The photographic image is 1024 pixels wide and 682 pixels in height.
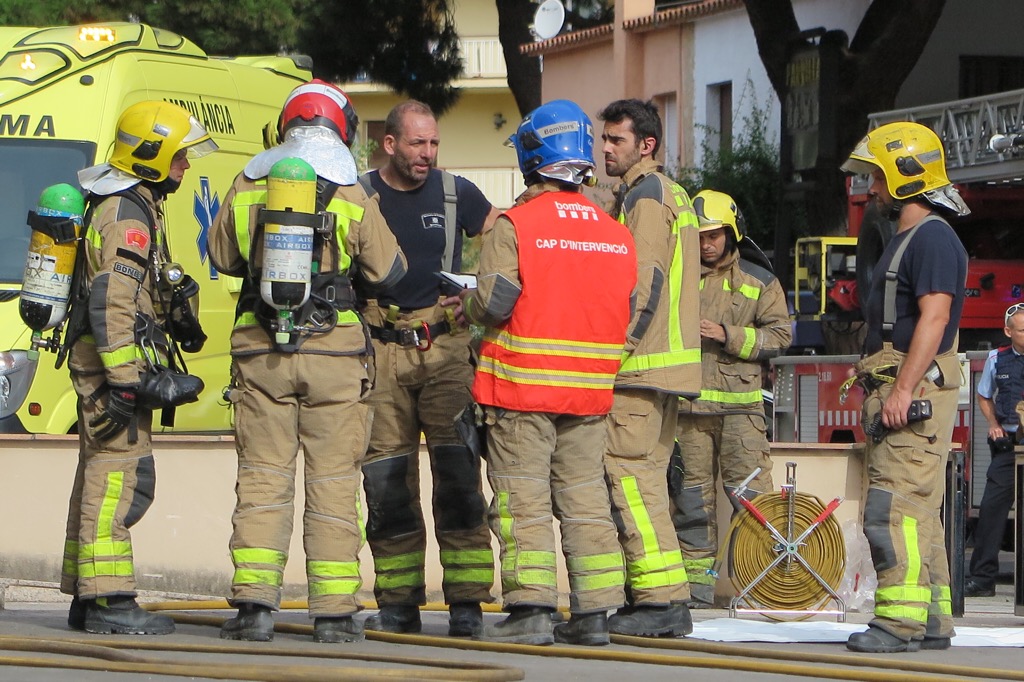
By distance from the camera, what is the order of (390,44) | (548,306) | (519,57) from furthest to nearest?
(390,44) → (519,57) → (548,306)

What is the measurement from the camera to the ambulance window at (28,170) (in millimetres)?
10609

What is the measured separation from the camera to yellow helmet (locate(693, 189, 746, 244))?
9.10m

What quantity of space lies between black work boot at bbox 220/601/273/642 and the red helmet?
1902mm

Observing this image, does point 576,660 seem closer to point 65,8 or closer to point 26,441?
point 26,441

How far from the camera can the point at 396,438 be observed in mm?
7277

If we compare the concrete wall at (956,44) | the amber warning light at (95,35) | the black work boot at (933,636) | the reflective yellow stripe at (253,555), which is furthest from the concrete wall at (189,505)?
the concrete wall at (956,44)

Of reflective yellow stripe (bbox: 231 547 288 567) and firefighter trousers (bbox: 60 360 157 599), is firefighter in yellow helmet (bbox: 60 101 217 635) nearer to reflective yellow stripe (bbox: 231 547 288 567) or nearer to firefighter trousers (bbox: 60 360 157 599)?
firefighter trousers (bbox: 60 360 157 599)

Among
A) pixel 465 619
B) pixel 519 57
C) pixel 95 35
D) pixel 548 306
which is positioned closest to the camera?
pixel 548 306

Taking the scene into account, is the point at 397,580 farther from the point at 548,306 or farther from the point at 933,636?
the point at 933,636

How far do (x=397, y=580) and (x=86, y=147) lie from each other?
4562 mm

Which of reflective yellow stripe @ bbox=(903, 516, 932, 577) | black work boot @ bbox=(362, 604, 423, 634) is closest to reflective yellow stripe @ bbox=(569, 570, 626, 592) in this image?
black work boot @ bbox=(362, 604, 423, 634)

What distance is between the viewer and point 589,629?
685 centimetres

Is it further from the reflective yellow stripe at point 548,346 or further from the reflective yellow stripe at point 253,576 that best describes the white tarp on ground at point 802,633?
the reflective yellow stripe at point 253,576

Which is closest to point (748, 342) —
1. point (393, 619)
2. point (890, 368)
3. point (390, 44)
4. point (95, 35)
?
point (890, 368)
